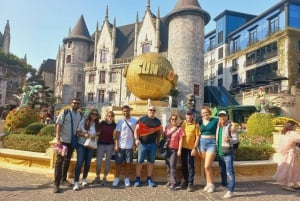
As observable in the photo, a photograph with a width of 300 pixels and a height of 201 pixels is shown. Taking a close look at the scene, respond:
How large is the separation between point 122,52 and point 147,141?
139ft

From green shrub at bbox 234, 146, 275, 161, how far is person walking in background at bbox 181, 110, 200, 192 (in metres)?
2.56

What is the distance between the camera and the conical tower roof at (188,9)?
38.2m

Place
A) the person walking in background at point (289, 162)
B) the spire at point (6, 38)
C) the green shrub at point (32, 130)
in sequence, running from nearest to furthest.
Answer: the person walking in background at point (289, 162)
the green shrub at point (32, 130)
the spire at point (6, 38)

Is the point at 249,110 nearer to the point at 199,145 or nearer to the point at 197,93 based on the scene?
the point at 197,93

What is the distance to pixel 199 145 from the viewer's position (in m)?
6.49

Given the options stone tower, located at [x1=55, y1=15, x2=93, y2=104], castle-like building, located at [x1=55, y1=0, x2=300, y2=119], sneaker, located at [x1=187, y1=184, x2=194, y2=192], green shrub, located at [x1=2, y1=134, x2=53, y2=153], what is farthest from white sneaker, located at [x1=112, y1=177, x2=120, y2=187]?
stone tower, located at [x1=55, y1=15, x2=93, y2=104]

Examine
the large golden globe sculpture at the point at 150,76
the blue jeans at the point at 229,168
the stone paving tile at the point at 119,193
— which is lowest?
the stone paving tile at the point at 119,193

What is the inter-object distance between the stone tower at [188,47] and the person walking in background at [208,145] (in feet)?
103

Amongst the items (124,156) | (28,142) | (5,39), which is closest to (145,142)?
(124,156)

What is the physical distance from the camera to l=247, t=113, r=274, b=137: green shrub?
46.2 feet

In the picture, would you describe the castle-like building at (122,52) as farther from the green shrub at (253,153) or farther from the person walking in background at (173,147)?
the person walking in background at (173,147)

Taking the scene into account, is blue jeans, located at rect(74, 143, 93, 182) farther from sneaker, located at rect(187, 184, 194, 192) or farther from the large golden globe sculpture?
the large golden globe sculpture

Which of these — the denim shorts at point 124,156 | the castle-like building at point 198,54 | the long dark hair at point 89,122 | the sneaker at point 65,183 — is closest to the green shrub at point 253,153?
the denim shorts at point 124,156

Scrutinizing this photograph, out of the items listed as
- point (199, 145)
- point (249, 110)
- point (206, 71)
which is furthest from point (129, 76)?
point (206, 71)
